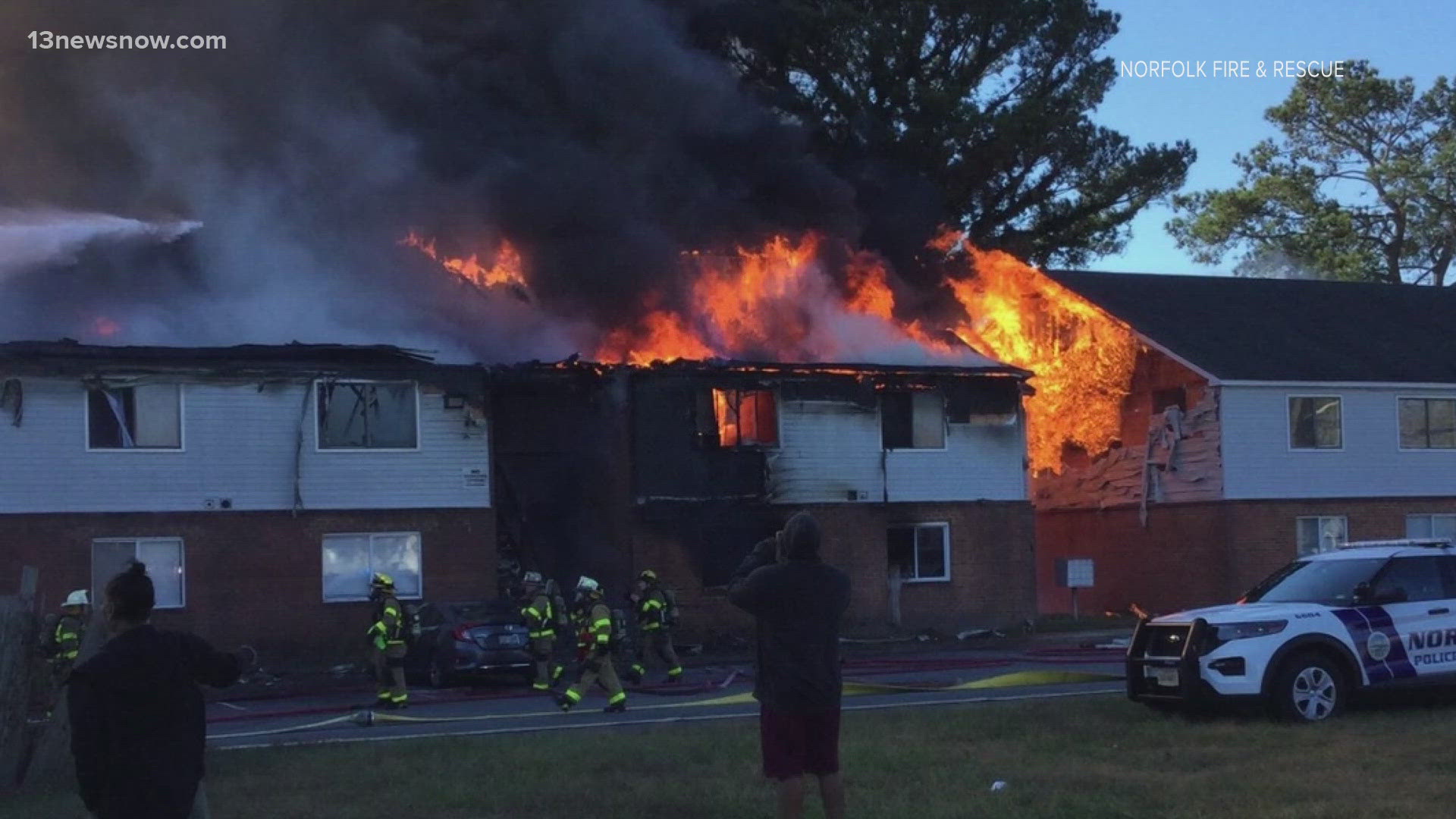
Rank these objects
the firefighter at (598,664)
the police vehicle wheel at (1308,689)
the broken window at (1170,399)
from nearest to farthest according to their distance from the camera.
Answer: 1. the police vehicle wheel at (1308,689)
2. the firefighter at (598,664)
3. the broken window at (1170,399)

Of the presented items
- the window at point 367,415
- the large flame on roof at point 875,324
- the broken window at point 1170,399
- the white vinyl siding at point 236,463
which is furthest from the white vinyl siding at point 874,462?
the window at point 367,415

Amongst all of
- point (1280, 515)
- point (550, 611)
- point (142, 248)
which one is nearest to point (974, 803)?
point (550, 611)

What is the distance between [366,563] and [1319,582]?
591 inches

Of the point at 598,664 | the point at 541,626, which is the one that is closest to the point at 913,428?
the point at 541,626

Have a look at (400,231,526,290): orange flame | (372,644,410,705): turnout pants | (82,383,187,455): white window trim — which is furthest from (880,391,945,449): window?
(372,644,410,705): turnout pants

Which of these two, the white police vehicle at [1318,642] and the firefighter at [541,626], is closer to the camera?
the white police vehicle at [1318,642]

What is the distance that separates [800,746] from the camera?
7.90 metres

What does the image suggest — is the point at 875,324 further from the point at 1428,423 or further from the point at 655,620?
the point at 655,620

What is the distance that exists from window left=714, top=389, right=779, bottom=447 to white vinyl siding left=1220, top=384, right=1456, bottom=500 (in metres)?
8.96

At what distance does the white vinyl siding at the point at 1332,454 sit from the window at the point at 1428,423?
13cm

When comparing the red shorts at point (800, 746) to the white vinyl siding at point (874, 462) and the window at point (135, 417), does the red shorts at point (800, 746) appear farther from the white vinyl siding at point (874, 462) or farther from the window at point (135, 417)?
the white vinyl siding at point (874, 462)

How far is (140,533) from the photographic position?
2388cm

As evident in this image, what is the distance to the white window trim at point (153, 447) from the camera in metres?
23.7

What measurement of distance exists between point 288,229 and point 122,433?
9261 millimetres
